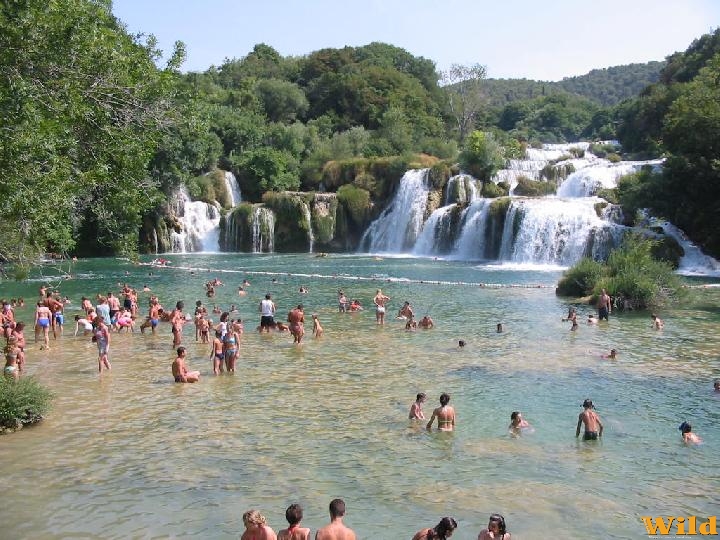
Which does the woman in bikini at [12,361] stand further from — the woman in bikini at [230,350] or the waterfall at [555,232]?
the waterfall at [555,232]

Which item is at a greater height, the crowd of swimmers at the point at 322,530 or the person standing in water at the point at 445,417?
the crowd of swimmers at the point at 322,530

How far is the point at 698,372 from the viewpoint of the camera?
17297 mm

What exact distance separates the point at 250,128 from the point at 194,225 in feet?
45.0

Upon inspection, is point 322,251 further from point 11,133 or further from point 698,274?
point 11,133

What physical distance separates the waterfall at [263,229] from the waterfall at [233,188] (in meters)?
5.40

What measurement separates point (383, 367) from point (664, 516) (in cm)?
918

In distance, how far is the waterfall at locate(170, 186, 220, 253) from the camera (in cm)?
5891

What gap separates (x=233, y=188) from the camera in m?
64.7

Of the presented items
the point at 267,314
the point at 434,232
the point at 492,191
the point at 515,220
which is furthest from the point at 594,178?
the point at 267,314

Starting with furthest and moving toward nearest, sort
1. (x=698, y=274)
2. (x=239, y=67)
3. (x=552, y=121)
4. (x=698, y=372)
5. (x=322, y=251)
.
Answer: (x=552, y=121) → (x=239, y=67) → (x=322, y=251) → (x=698, y=274) → (x=698, y=372)

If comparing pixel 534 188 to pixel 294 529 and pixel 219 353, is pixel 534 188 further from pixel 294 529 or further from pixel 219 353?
pixel 294 529

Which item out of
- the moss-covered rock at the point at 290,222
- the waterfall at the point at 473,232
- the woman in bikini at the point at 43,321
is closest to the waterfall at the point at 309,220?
the moss-covered rock at the point at 290,222

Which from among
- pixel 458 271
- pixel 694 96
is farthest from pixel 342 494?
pixel 694 96

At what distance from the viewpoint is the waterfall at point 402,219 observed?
5622 cm
